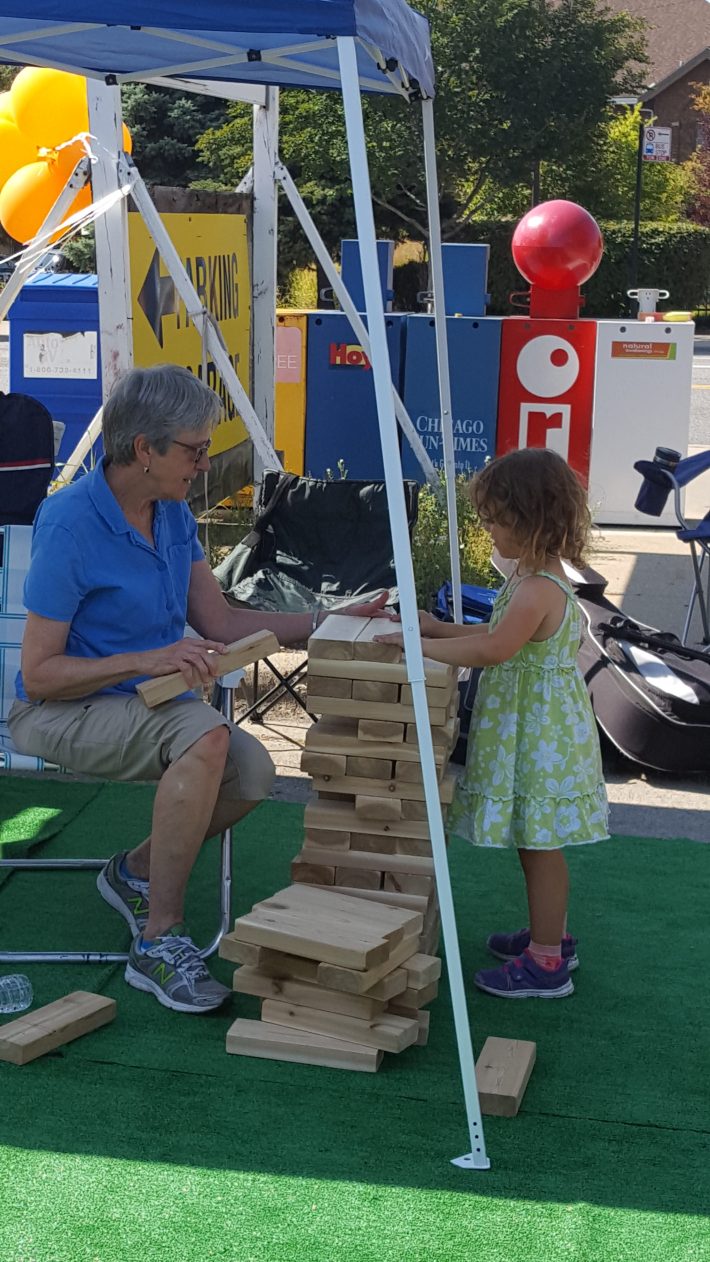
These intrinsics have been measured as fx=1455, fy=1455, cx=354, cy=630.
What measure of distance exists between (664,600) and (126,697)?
177 inches

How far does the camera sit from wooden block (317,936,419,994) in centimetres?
290

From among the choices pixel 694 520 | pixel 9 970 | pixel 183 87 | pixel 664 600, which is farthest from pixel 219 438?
pixel 9 970

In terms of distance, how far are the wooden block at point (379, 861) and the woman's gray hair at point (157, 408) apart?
39.2 inches

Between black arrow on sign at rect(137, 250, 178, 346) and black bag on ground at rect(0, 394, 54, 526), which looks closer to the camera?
black bag on ground at rect(0, 394, 54, 526)

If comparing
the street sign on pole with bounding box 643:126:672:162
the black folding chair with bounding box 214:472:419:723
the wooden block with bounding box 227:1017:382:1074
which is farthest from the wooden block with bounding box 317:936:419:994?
the street sign on pole with bounding box 643:126:672:162

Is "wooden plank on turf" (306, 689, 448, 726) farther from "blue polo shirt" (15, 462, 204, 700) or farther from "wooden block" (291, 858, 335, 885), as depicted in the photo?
"blue polo shirt" (15, 462, 204, 700)

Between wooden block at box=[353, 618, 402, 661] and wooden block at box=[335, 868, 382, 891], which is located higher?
wooden block at box=[353, 618, 402, 661]

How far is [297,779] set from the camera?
4.86 meters

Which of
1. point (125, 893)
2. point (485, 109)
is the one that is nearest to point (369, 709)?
point (125, 893)

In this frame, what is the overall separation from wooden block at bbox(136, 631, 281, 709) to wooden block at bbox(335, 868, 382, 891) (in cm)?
53

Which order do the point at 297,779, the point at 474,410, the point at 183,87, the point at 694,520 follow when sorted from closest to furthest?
the point at 297,779 → the point at 183,87 → the point at 474,410 → the point at 694,520

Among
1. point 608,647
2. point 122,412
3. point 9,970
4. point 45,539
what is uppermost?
point 122,412

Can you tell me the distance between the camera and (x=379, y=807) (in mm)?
3285

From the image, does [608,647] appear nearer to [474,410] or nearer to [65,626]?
[65,626]
